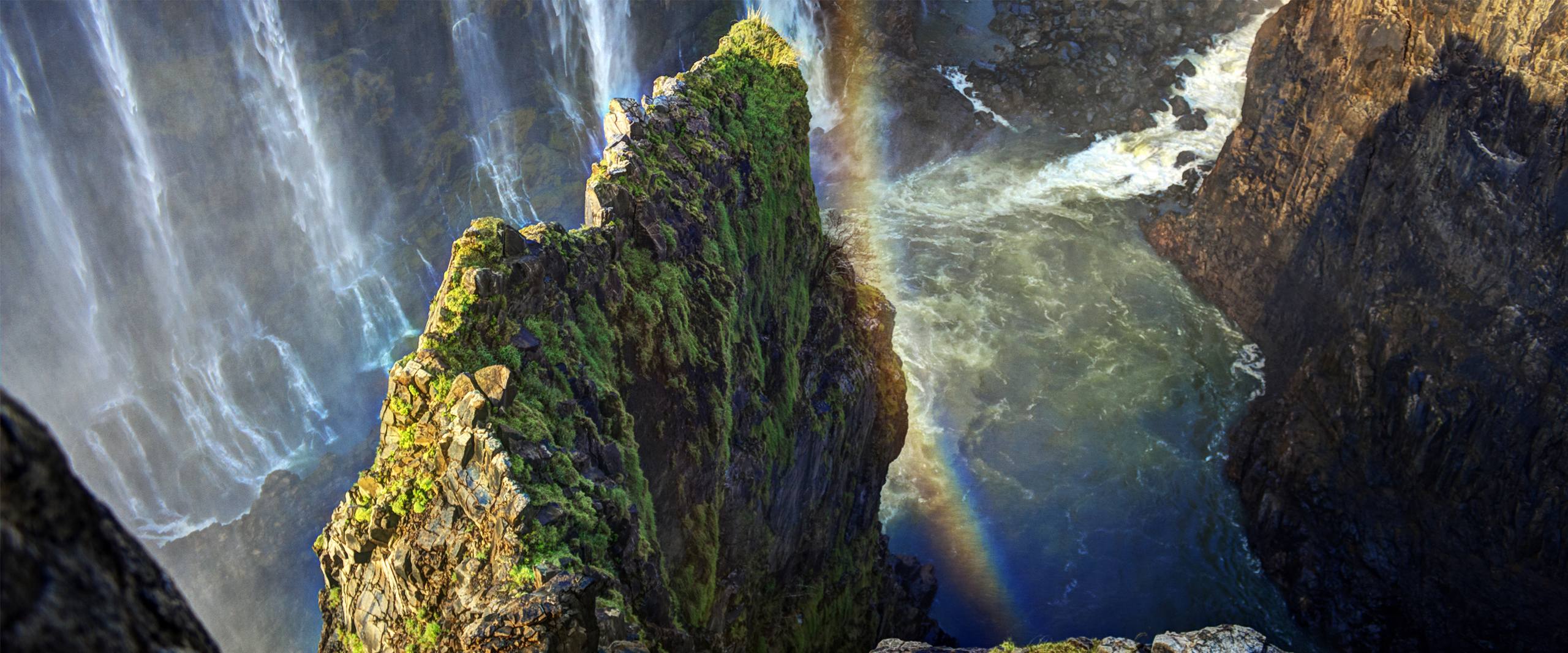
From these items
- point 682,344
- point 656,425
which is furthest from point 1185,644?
point 682,344

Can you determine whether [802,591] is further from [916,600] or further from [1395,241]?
[1395,241]

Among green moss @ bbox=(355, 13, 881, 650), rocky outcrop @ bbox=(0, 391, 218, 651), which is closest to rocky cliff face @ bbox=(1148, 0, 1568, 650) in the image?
green moss @ bbox=(355, 13, 881, 650)

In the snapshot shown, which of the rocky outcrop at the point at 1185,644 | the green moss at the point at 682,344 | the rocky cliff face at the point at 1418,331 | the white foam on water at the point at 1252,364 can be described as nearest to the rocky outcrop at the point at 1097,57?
the rocky cliff face at the point at 1418,331

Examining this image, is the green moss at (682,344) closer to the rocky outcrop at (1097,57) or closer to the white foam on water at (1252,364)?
the white foam on water at (1252,364)

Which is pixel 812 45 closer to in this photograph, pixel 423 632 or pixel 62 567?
pixel 423 632

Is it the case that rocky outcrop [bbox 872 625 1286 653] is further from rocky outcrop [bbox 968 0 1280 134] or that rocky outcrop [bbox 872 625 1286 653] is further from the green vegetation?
rocky outcrop [bbox 968 0 1280 134]

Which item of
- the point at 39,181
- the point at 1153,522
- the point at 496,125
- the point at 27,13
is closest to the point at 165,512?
the point at 39,181
